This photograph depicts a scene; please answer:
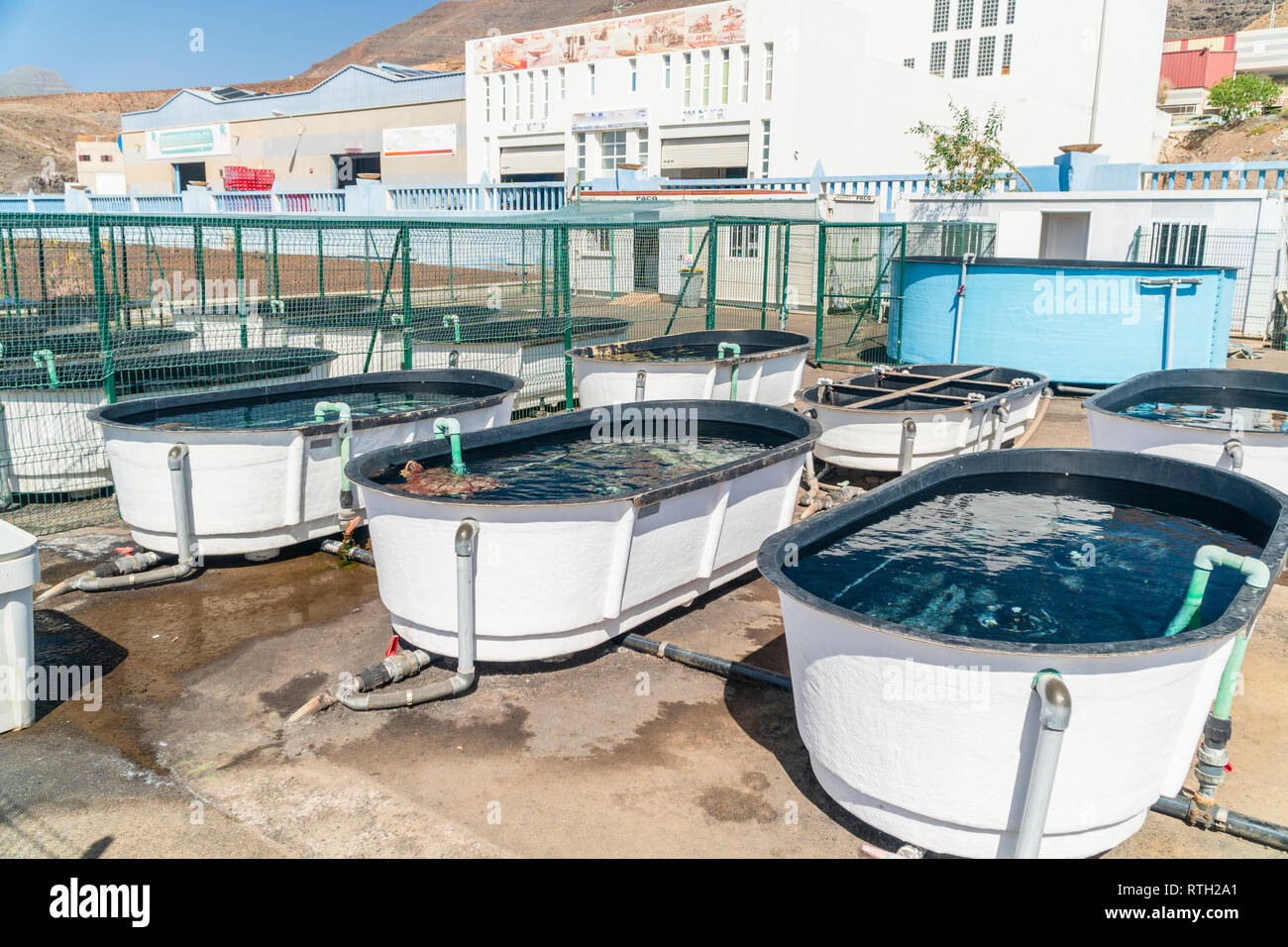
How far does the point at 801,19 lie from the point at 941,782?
120 ft

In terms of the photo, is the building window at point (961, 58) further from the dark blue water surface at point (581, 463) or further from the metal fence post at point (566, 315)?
the dark blue water surface at point (581, 463)

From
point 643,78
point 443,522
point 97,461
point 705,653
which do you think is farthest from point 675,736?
point 643,78

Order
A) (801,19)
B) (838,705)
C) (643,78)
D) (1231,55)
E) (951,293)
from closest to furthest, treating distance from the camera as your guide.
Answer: (838,705)
(951,293)
(801,19)
(643,78)
(1231,55)

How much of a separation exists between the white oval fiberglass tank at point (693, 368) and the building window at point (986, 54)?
2036 inches

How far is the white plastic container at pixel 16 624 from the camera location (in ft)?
16.2

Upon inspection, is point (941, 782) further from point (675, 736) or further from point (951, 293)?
point (951, 293)

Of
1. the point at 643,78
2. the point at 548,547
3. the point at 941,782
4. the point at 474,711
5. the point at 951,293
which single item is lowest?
the point at 474,711

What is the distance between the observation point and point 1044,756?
3.48 meters

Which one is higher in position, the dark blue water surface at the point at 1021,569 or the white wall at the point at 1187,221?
the white wall at the point at 1187,221

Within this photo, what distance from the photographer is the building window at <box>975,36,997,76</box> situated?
186ft

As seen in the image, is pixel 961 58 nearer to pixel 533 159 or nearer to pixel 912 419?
pixel 533 159

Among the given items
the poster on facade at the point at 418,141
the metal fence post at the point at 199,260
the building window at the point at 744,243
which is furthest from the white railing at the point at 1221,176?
the poster on facade at the point at 418,141

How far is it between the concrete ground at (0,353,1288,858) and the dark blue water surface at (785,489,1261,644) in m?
0.76

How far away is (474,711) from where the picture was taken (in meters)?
5.47
